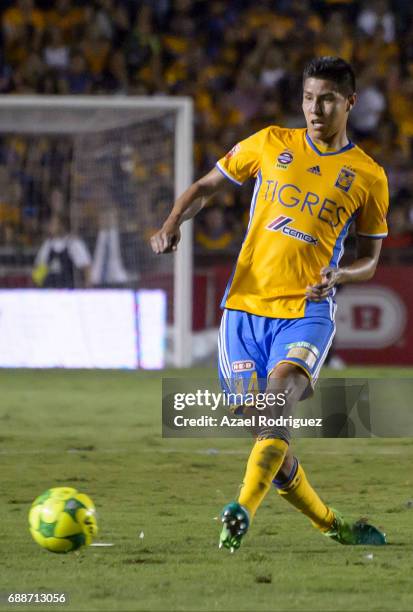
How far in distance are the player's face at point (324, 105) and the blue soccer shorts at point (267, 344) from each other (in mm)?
Answer: 801

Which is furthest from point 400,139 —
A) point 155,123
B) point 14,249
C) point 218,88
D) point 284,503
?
point 284,503

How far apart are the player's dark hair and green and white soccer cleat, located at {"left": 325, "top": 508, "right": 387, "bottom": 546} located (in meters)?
1.99

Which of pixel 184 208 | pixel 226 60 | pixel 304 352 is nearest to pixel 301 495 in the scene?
pixel 304 352

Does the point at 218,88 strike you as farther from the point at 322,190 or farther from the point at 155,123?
the point at 322,190

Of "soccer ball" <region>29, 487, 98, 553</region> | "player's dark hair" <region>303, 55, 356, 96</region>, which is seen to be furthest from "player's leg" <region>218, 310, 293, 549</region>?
"player's dark hair" <region>303, 55, 356, 96</region>

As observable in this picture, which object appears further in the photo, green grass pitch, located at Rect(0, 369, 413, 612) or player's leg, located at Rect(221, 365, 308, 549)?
player's leg, located at Rect(221, 365, 308, 549)

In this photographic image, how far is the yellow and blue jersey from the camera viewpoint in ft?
18.5

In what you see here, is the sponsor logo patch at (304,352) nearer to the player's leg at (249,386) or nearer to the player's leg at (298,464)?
the player's leg at (298,464)

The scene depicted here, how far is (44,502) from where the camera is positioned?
5.47 meters

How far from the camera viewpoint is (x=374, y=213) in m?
5.80

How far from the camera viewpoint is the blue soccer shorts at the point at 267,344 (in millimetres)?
5477

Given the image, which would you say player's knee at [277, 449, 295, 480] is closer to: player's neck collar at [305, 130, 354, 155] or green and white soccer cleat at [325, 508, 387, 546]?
green and white soccer cleat at [325, 508, 387, 546]

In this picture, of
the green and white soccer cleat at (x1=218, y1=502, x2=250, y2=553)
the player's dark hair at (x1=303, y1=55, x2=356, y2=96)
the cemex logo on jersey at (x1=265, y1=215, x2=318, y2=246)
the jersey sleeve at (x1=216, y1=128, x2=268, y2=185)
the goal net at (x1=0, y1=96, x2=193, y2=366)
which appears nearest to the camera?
the green and white soccer cleat at (x1=218, y1=502, x2=250, y2=553)

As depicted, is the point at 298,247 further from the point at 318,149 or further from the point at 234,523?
the point at 234,523
